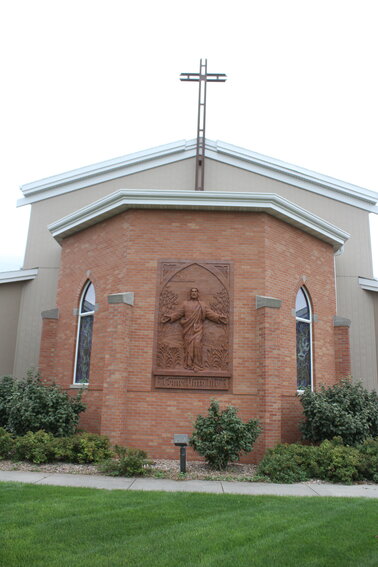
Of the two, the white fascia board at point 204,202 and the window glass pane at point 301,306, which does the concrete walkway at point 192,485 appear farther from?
the white fascia board at point 204,202

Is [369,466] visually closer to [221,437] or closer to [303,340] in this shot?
[221,437]

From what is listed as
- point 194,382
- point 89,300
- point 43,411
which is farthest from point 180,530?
point 89,300

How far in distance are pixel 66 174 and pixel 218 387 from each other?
11336 millimetres

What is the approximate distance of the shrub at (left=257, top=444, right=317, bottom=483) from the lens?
389 inches

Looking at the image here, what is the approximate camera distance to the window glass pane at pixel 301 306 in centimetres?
1430

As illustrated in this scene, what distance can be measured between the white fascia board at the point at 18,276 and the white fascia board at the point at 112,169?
3.09m

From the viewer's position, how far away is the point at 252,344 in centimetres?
1256

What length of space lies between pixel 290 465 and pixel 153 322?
4703 mm

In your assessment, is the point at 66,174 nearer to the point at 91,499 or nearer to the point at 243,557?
the point at 91,499

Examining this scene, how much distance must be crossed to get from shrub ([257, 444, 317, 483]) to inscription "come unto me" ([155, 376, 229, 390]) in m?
2.10

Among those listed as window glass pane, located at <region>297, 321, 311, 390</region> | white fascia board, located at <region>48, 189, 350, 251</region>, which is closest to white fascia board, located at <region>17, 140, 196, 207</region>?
white fascia board, located at <region>48, 189, 350, 251</region>

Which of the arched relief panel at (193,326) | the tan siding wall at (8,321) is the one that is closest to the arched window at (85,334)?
the arched relief panel at (193,326)

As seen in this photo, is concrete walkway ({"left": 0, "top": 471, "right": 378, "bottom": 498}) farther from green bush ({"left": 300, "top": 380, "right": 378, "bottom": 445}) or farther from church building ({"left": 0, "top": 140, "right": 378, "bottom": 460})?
church building ({"left": 0, "top": 140, "right": 378, "bottom": 460})

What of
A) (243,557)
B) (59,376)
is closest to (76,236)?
(59,376)
